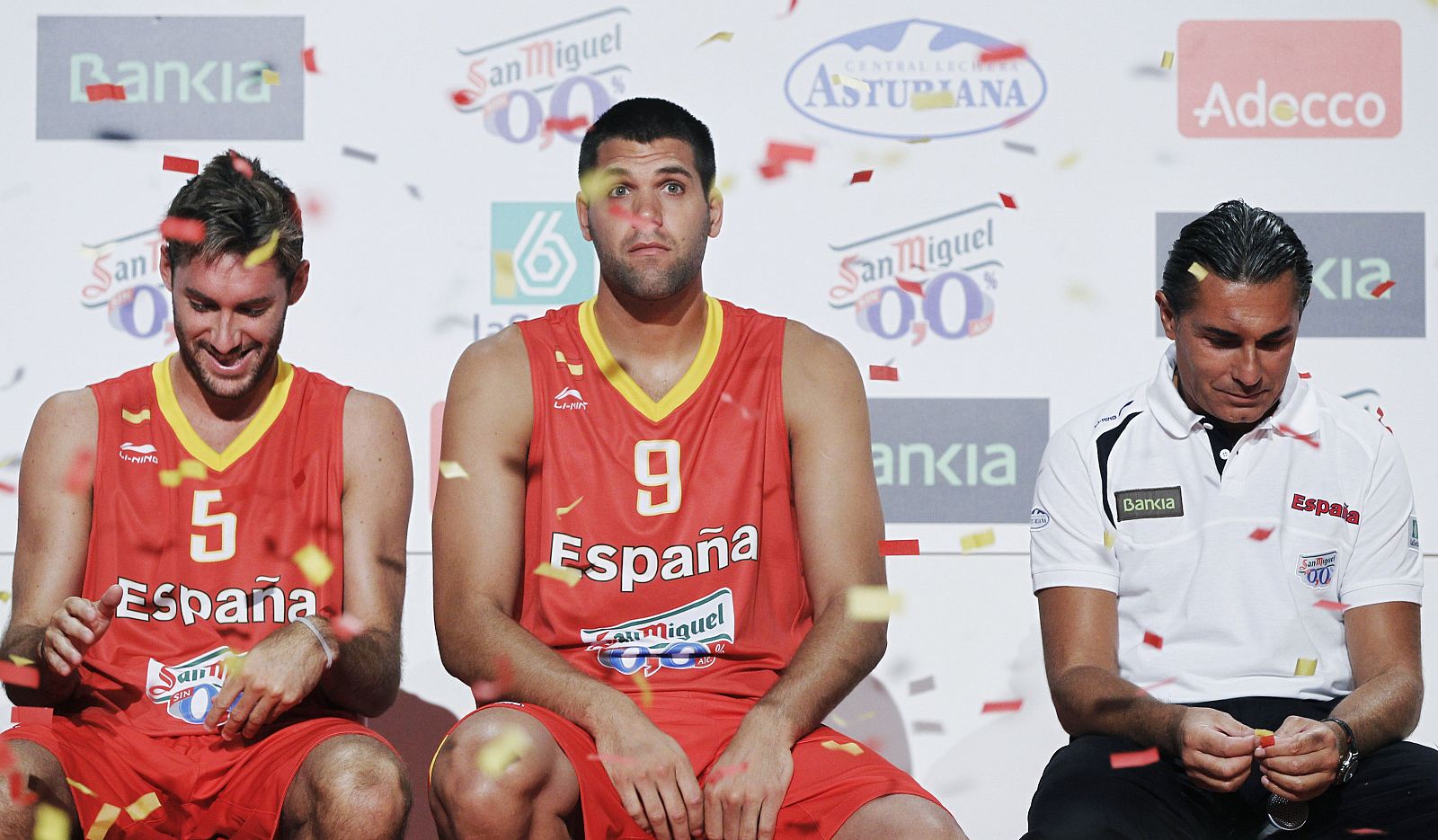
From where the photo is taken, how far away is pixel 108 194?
11.1 feet

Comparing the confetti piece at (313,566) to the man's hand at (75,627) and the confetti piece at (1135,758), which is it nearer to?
the man's hand at (75,627)

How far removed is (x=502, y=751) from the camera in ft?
6.66

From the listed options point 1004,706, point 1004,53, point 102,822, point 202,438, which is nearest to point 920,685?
point 1004,706

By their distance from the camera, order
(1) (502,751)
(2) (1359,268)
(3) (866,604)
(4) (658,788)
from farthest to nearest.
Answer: (2) (1359,268), (3) (866,604), (4) (658,788), (1) (502,751)

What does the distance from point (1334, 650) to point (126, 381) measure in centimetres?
215

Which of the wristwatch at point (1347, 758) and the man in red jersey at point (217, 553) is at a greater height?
the man in red jersey at point (217, 553)

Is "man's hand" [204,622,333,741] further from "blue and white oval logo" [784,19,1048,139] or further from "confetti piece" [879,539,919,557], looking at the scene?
"blue and white oval logo" [784,19,1048,139]

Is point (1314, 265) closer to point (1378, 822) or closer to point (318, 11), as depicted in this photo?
point (1378, 822)

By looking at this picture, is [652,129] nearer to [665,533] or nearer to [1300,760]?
[665,533]

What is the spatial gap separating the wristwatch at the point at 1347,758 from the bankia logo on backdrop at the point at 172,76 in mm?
2489

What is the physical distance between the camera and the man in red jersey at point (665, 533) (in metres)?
2.18

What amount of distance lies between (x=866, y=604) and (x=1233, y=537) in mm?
646

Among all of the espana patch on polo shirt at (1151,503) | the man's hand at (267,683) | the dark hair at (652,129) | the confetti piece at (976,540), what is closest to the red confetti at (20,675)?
the man's hand at (267,683)

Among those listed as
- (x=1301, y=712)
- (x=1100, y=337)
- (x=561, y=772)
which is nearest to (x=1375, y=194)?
(x=1100, y=337)
